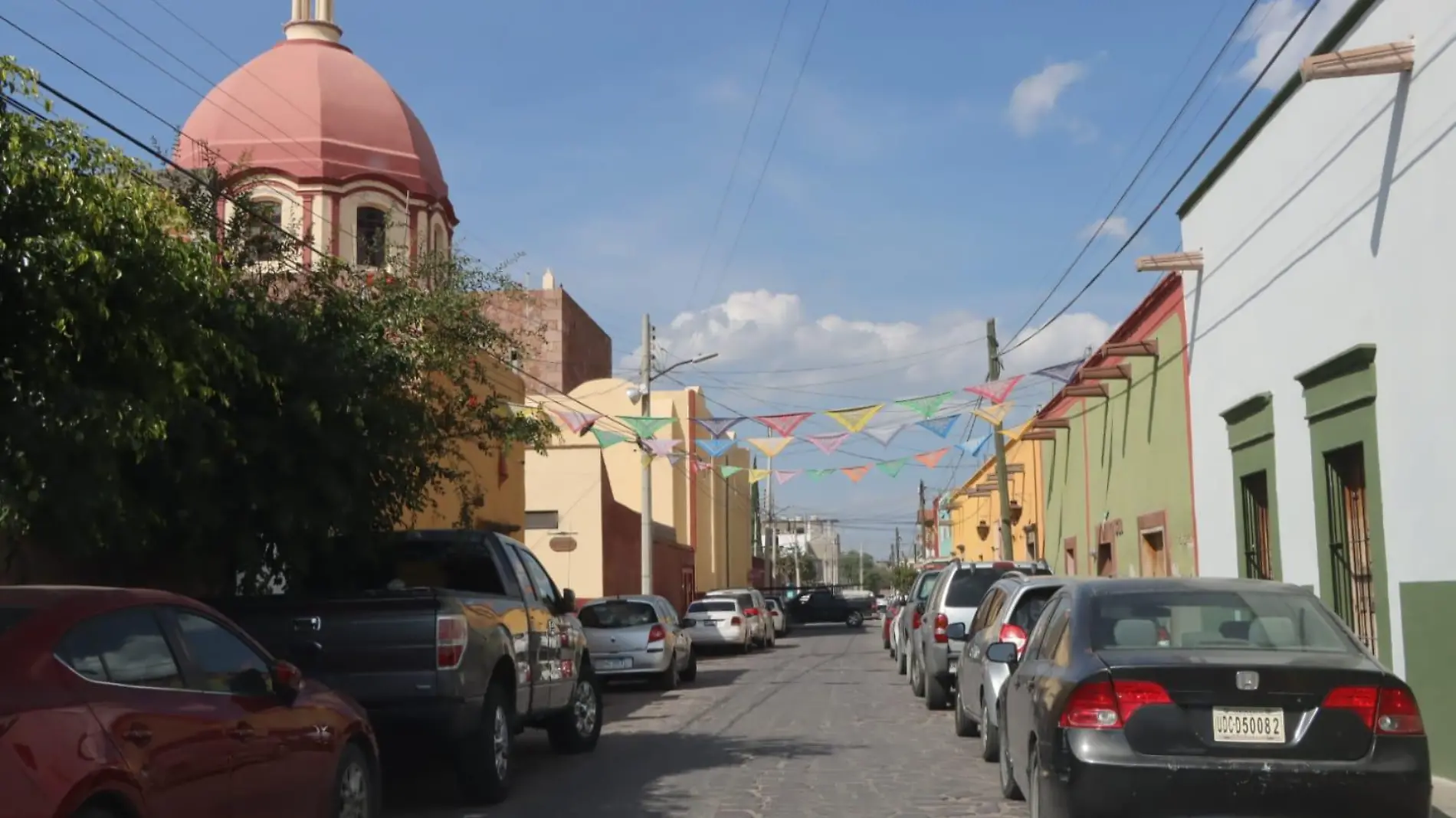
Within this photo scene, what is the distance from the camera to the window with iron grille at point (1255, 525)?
15.6m

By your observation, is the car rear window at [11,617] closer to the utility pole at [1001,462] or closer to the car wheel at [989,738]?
the car wheel at [989,738]

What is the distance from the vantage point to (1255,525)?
15.9 metres

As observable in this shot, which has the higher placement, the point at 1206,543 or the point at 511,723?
the point at 1206,543

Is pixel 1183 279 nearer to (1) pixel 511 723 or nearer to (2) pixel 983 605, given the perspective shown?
(2) pixel 983 605

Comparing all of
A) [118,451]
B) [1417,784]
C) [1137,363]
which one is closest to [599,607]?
[1137,363]

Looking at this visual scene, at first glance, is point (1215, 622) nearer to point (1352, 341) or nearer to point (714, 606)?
point (1352, 341)

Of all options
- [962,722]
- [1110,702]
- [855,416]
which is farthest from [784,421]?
[1110,702]

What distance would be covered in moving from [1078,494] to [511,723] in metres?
18.1

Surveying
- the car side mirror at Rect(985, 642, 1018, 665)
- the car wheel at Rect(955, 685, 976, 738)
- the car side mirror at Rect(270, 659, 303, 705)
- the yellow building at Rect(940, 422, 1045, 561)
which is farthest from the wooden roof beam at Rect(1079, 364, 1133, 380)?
the car side mirror at Rect(270, 659, 303, 705)

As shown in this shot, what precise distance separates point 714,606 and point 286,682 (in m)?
26.4

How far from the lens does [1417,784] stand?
6.55 m

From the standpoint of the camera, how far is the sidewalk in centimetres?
→ 884

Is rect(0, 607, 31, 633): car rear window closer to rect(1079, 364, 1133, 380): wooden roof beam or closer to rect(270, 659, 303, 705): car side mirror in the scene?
rect(270, 659, 303, 705): car side mirror

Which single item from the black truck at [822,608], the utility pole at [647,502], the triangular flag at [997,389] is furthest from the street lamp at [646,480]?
the black truck at [822,608]
